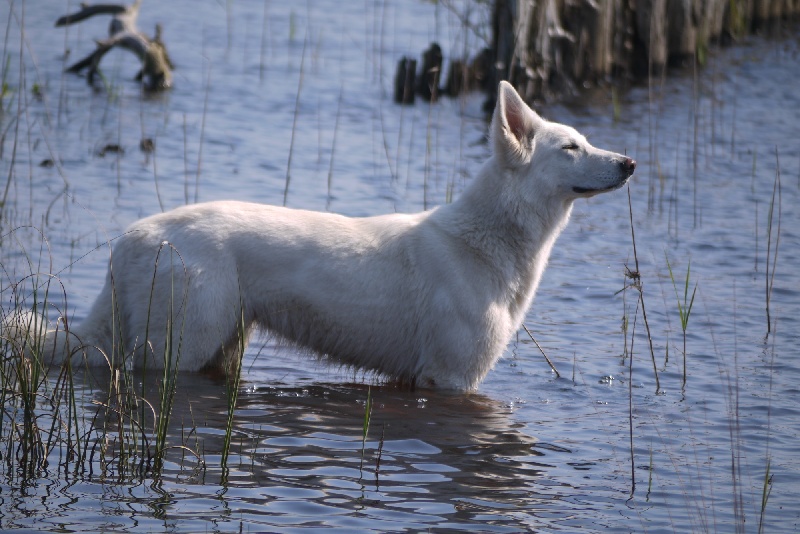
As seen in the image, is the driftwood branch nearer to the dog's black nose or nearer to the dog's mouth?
the dog's mouth

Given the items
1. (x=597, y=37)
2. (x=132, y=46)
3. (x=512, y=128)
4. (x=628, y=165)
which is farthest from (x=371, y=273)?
(x=597, y=37)

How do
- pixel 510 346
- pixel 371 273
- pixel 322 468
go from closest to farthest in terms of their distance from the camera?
pixel 322 468 < pixel 371 273 < pixel 510 346

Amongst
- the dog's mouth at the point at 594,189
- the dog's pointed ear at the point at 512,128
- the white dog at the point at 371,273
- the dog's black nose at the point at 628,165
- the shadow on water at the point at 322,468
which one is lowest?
the shadow on water at the point at 322,468

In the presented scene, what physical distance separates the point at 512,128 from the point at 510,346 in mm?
1911

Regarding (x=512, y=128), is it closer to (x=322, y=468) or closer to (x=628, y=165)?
(x=628, y=165)

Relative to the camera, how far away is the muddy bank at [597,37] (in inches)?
585

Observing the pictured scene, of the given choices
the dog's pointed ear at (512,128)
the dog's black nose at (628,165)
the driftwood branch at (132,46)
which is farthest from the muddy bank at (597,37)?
the dog's black nose at (628,165)

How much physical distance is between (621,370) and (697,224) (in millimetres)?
3947

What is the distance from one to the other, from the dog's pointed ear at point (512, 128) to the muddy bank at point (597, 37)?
7.14m

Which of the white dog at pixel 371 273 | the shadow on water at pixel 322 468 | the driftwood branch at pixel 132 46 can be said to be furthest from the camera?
the driftwood branch at pixel 132 46

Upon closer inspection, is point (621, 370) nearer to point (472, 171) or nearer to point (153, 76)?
point (472, 171)

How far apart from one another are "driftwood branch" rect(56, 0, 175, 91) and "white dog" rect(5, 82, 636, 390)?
29.2 ft

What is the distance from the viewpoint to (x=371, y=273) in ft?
21.2

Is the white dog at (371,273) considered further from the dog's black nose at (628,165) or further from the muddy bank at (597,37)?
the muddy bank at (597,37)
